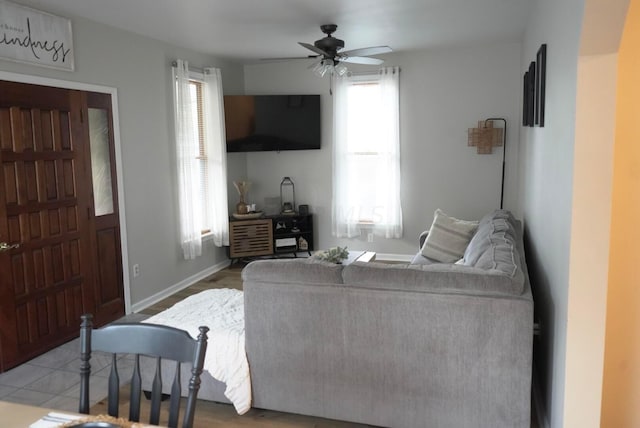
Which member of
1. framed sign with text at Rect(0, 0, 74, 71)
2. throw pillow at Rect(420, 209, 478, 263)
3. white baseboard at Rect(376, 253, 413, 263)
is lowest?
white baseboard at Rect(376, 253, 413, 263)

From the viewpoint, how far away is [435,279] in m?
2.35

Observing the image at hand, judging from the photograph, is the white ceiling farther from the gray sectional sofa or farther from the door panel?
the gray sectional sofa

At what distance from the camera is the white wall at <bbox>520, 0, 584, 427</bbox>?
1.96m

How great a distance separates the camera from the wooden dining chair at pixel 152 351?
1.42m

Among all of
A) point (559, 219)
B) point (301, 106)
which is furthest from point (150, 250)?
point (559, 219)

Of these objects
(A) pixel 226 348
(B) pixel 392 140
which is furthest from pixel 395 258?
(A) pixel 226 348

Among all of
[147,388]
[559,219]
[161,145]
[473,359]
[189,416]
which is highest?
[161,145]

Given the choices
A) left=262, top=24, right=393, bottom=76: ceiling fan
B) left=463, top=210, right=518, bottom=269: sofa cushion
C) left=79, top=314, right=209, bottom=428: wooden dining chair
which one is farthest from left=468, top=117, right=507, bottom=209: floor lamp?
left=79, top=314, right=209, bottom=428: wooden dining chair

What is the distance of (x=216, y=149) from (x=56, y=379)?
10.6ft

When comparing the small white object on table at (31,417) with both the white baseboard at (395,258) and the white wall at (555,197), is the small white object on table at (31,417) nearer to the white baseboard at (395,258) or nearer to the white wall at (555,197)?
the white wall at (555,197)

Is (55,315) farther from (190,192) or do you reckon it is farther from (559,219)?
(559,219)

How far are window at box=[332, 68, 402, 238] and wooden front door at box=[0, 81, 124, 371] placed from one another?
316 cm

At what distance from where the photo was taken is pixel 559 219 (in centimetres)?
218

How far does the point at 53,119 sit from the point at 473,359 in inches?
135
